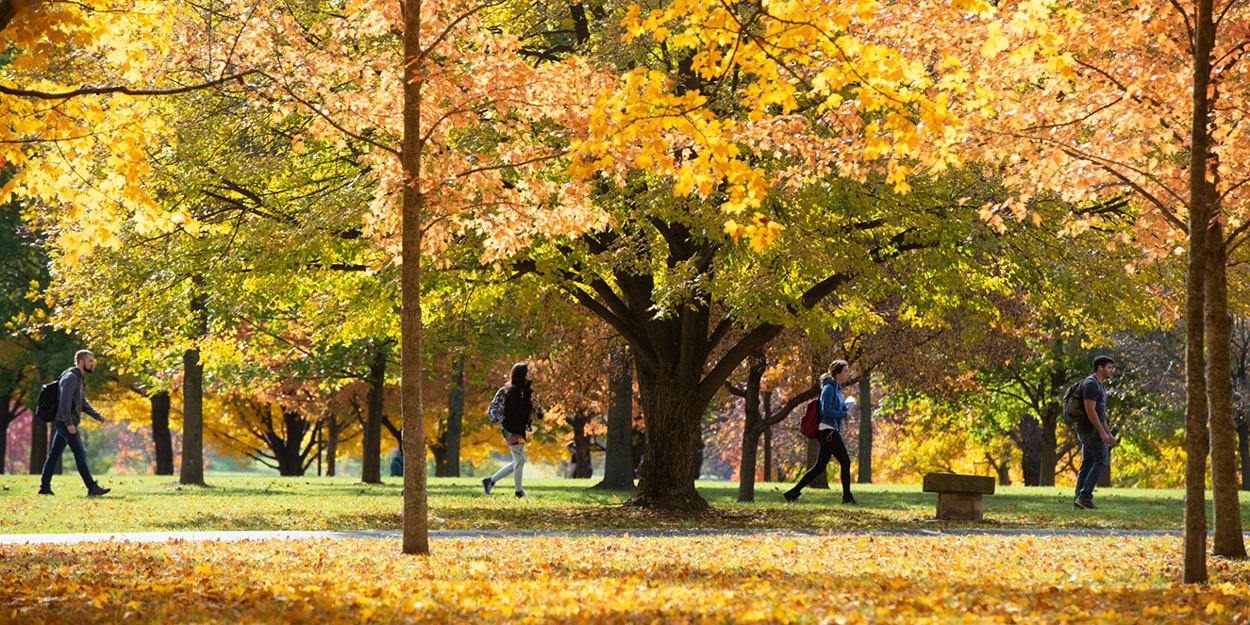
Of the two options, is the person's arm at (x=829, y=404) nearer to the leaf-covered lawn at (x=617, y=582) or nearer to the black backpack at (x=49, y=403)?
the leaf-covered lawn at (x=617, y=582)

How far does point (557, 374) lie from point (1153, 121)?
644 inches

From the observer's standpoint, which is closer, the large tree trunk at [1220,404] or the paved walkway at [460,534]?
the large tree trunk at [1220,404]

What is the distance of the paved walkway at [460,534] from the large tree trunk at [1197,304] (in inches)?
146

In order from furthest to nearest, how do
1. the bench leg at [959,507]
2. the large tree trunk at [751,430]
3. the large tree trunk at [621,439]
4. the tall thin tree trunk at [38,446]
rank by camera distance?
the tall thin tree trunk at [38,446], the large tree trunk at [621,439], the large tree trunk at [751,430], the bench leg at [959,507]

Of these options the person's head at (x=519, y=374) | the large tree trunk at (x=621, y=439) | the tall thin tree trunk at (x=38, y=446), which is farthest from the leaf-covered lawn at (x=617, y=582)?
the tall thin tree trunk at (x=38, y=446)

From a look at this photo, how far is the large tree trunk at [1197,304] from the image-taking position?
21.3ft

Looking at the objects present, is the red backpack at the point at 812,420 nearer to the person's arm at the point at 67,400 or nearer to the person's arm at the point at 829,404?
the person's arm at the point at 829,404

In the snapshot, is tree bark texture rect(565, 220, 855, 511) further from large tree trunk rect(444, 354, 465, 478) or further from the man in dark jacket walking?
large tree trunk rect(444, 354, 465, 478)

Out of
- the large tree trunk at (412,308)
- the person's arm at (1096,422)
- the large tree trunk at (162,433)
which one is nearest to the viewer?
the large tree trunk at (412,308)

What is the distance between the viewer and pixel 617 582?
6.49m

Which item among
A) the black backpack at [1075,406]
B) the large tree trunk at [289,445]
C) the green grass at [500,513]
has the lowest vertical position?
the large tree trunk at [289,445]

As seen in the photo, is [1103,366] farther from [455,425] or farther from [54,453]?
[455,425]

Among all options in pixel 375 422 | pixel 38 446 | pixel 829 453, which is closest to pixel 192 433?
pixel 375 422

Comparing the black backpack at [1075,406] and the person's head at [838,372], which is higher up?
the person's head at [838,372]
